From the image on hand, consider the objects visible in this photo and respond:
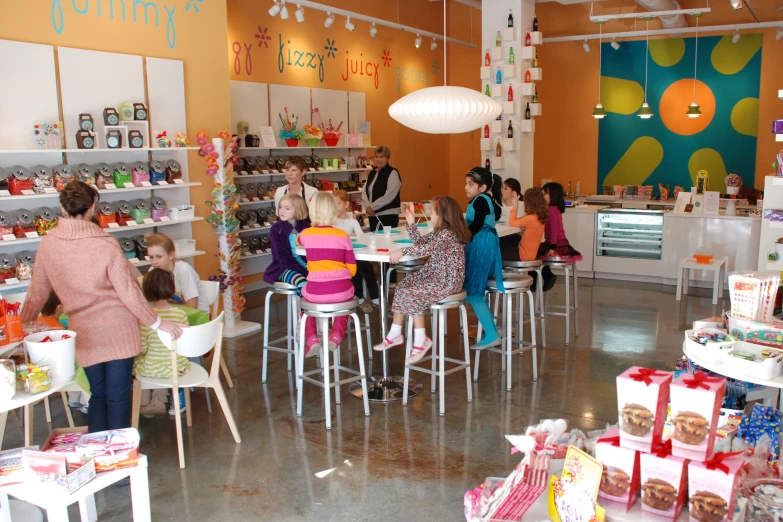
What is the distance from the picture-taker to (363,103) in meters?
10.3

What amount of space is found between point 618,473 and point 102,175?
4925 mm

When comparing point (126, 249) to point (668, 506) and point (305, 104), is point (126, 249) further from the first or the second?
point (668, 506)

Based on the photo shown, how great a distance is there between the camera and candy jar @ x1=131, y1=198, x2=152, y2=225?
20.1ft

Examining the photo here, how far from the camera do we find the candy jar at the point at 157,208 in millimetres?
6246

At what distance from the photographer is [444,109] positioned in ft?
18.2

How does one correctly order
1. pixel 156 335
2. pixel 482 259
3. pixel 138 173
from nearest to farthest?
pixel 156 335 < pixel 482 259 < pixel 138 173

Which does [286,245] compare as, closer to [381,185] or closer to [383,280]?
[383,280]

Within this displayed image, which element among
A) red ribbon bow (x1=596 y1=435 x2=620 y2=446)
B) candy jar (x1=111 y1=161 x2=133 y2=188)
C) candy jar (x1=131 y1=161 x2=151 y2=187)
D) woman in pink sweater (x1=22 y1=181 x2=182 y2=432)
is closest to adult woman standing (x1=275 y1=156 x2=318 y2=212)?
candy jar (x1=131 y1=161 x2=151 y2=187)

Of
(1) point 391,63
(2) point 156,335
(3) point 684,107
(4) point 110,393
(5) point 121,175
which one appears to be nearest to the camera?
(4) point 110,393

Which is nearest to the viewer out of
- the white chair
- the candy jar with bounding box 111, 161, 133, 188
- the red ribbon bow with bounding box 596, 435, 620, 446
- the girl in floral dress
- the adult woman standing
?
the red ribbon bow with bounding box 596, 435, 620, 446

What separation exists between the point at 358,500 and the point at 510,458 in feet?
2.99

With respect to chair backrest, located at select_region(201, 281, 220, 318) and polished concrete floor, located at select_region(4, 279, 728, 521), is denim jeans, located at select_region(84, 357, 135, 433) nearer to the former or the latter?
polished concrete floor, located at select_region(4, 279, 728, 521)

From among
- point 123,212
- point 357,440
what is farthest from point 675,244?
point 123,212

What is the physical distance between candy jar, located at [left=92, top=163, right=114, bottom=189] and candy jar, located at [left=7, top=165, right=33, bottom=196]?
0.55 meters
